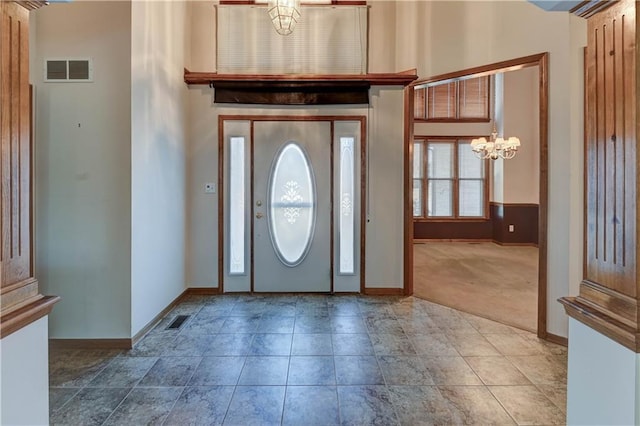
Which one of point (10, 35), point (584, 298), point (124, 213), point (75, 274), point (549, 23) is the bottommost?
point (75, 274)

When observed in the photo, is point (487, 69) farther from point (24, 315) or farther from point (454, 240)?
point (454, 240)

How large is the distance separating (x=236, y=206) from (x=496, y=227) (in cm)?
691

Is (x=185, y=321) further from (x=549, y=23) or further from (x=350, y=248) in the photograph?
(x=549, y=23)

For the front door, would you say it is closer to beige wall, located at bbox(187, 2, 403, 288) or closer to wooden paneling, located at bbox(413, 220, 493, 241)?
beige wall, located at bbox(187, 2, 403, 288)

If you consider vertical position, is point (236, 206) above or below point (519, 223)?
above

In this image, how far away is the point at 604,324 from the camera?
1050mm

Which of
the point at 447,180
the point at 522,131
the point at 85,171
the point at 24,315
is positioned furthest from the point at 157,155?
the point at 522,131

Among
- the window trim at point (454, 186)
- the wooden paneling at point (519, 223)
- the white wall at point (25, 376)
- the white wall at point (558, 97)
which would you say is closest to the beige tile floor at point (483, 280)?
the wooden paneling at point (519, 223)

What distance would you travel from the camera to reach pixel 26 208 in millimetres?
1244

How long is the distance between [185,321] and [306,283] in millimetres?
1522

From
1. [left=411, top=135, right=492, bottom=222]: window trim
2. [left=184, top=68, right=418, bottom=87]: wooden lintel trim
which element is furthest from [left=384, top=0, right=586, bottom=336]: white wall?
[left=411, top=135, right=492, bottom=222]: window trim

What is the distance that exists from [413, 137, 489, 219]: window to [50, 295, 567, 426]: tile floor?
5.60 m

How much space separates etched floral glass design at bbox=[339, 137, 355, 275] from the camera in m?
4.33

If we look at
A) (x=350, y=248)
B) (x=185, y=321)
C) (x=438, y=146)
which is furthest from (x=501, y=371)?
(x=438, y=146)
